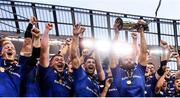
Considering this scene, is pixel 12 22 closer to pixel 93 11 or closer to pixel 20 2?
pixel 20 2

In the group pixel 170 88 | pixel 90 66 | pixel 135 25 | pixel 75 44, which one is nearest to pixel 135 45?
pixel 135 25

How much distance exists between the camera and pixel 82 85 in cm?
434

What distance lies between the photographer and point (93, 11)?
35.9 feet

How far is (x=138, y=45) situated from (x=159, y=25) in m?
6.83

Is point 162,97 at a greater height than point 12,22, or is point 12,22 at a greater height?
point 12,22

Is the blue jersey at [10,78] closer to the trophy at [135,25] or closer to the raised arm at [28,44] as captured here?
the raised arm at [28,44]

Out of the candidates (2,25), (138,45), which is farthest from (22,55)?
(2,25)

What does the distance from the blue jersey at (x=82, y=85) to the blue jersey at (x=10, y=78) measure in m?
0.61

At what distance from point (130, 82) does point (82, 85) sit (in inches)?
24.6

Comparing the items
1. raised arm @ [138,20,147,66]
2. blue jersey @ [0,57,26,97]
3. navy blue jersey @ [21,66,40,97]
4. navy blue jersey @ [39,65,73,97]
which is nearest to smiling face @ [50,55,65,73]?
navy blue jersey @ [39,65,73,97]

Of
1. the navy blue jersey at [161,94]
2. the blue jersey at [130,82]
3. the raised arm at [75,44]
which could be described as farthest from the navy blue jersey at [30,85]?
the navy blue jersey at [161,94]

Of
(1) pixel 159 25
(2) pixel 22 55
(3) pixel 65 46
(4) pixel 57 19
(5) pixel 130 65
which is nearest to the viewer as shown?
(2) pixel 22 55

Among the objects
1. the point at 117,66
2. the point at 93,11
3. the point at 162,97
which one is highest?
the point at 93,11

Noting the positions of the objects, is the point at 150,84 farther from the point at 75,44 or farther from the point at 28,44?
the point at 28,44
